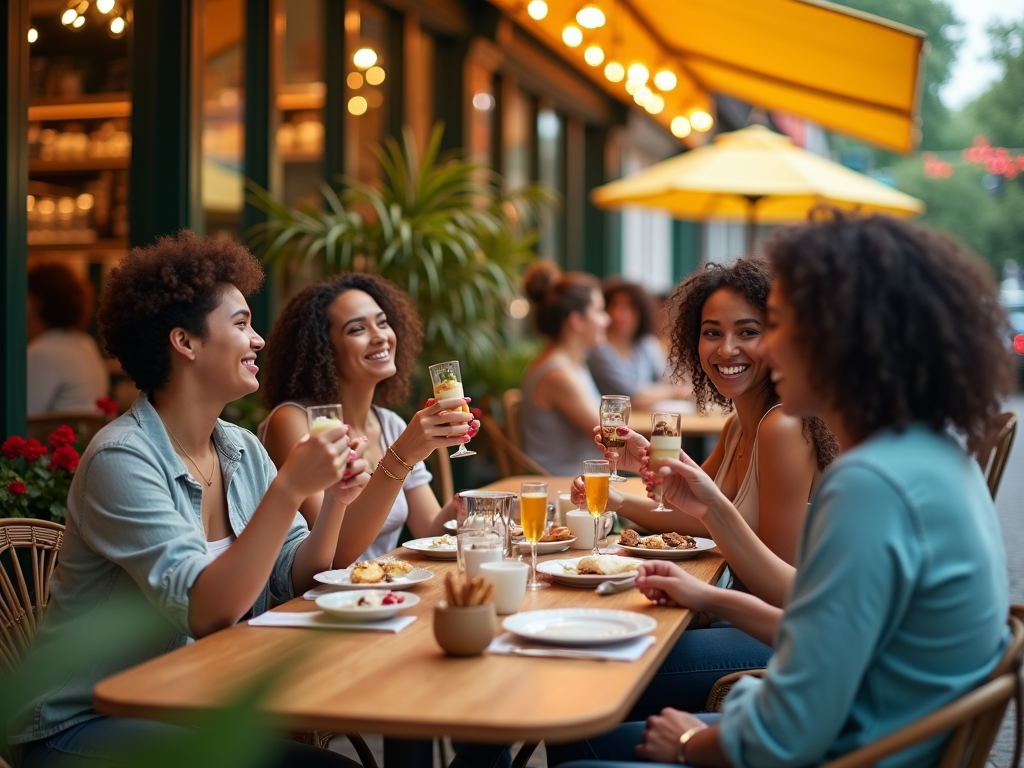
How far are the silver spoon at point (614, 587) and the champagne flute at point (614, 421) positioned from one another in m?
0.40

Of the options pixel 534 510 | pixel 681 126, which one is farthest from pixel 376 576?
pixel 681 126

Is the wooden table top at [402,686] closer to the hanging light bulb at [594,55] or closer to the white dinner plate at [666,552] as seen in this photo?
the white dinner plate at [666,552]

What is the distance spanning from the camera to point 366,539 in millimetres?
2652

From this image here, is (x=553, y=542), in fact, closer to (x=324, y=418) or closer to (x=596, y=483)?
(x=596, y=483)

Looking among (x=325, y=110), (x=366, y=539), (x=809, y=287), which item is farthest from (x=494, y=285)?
(x=809, y=287)

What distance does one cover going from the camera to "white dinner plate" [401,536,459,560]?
2.71 m

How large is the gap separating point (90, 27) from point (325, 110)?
1.79m

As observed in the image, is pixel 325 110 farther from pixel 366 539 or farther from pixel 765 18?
pixel 366 539

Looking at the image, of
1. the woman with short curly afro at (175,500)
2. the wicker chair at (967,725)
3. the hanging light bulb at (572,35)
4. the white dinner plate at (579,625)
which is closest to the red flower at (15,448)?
the woman with short curly afro at (175,500)

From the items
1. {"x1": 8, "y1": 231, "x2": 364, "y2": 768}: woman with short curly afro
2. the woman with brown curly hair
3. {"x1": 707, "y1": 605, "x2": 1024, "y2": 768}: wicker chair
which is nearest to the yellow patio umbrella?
{"x1": 8, "y1": 231, "x2": 364, "y2": 768}: woman with short curly afro

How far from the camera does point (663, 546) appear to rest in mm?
2713

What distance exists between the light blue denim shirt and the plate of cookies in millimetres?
305

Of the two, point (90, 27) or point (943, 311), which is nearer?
point (943, 311)

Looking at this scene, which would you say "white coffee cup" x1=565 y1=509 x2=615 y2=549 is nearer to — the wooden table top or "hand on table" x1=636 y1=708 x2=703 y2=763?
the wooden table top
